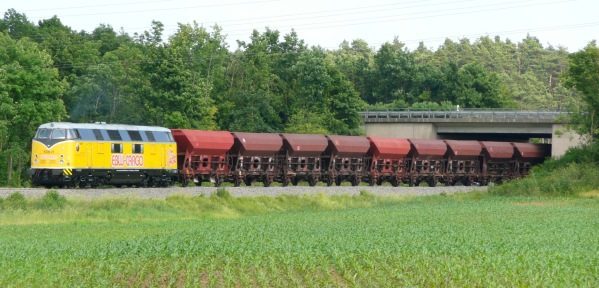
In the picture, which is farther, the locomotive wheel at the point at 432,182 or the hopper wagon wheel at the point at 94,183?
the locomotive wheel at the point at 432,182

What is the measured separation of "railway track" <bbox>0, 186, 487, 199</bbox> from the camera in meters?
44.4

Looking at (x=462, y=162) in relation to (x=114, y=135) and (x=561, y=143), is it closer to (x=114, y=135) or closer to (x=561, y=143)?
(x=561, y=143)

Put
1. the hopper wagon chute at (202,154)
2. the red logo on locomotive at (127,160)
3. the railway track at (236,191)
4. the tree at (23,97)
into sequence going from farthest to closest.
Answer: the tree at (23,97), the hopper wagon chute at (202,154), the red logo on locomotive at (127,160), the railway track at (236,191)

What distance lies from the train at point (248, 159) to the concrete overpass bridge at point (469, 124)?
524 cm

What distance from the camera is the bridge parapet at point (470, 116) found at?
282 ft

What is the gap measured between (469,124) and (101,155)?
50.3 metres

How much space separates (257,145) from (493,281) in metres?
38.0

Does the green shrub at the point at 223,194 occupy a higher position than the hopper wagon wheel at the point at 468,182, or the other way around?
the green shrub at the point at 223,194

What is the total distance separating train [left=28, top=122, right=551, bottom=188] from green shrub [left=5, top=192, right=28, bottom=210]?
726 cm

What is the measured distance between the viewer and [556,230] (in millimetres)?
34156

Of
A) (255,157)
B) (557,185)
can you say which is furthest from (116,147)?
(557,185)

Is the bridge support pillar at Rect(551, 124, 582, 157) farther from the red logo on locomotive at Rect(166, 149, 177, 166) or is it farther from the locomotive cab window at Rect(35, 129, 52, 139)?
the locomotive cab window at Rect(35, 129, 52, 139)

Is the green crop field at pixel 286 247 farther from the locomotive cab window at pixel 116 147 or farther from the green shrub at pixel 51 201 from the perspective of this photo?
the locomotive cab window at pixel 116 147

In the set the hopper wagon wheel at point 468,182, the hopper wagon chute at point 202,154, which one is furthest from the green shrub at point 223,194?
the hopper wagon wheel at point 468,182
